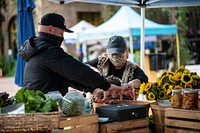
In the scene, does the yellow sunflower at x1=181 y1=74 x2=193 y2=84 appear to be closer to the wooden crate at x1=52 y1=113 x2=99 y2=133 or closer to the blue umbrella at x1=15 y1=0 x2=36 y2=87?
the wooden crate at x1=52 y1=113 x2=99 y2=133

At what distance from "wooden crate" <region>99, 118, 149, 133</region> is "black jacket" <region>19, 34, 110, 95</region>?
13.5 inches

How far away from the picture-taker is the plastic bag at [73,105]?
2.72 m

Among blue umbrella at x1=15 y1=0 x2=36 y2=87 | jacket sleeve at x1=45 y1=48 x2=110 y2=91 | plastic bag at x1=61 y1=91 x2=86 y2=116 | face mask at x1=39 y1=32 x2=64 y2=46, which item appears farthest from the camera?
blue umbrella at x1=15 y1=0 x2=36 y2=87

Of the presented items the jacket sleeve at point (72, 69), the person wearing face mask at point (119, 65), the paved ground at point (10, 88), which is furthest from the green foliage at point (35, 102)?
the paved ground at point (10, 88)

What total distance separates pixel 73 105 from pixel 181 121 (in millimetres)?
897

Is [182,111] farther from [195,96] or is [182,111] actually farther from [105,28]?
[105,28]

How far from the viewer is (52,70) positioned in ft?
10.2

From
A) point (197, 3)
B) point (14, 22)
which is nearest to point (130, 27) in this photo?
point (197, 3)

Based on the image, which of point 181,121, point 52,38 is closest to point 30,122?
point 52,38

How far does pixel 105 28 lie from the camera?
47.1 ft

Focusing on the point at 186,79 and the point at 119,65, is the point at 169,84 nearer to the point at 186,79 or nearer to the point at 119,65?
the point at 186,79

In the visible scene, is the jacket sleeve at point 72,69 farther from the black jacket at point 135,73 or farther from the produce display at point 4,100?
the black jacket at point 135,73

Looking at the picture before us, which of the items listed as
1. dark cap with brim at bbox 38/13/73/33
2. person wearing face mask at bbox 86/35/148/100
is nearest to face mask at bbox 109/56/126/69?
person wearing face mask at bbox 86/35/148/100

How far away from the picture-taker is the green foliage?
7.98 ft
